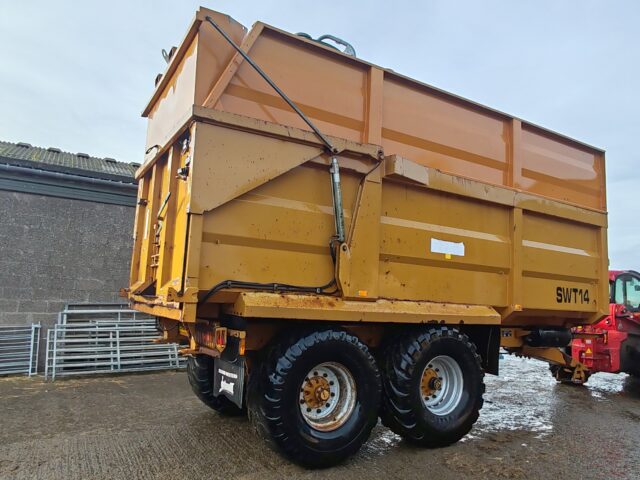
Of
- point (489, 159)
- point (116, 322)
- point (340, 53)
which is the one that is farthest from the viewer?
point (116, 322)

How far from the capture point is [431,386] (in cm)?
450

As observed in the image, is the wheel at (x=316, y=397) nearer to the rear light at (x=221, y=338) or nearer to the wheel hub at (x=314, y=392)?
the wheel hub at (x=314, y=392)

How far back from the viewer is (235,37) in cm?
381

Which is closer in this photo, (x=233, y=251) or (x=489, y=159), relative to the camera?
(x=233, y=251)

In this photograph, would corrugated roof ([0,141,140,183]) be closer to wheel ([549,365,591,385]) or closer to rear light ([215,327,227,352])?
rear light ([215,327,227,352])

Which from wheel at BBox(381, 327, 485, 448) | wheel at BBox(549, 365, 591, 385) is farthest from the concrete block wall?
wheel at BBox(549, 365, 591, 385)

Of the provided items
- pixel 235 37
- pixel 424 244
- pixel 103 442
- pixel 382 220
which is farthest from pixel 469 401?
pixel 235 37

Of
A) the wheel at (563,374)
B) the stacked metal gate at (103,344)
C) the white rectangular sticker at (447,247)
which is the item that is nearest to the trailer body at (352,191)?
the white rectangular sticker at (447,247)

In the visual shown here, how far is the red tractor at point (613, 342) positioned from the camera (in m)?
7.40

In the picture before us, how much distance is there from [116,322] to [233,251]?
490 centimetres

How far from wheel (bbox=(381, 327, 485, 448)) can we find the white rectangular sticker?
2.49ft

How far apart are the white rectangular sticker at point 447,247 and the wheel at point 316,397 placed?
133 cm

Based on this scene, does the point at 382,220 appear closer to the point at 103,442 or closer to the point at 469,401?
the point at 469,401

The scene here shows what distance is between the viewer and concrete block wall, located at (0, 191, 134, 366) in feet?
24.0
